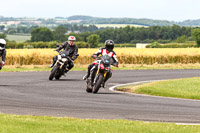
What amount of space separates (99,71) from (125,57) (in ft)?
78.1

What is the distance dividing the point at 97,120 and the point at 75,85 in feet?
35.8

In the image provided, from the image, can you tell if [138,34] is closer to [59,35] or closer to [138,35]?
[138,35]

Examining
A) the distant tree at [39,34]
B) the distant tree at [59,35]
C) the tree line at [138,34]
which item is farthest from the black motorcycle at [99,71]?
the tree line at [138,34]

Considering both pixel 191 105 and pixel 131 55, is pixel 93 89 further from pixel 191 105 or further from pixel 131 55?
pixel 131 55

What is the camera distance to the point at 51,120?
Result: 11.2 metres

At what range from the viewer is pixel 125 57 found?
4219 cm

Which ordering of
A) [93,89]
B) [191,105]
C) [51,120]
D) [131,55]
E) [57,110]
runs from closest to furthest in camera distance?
[51,120]
[57,110]
[191,105]
[93,89]
[131,55]

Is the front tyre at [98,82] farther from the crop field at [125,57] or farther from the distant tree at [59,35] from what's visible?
the distant tree at [59,35]

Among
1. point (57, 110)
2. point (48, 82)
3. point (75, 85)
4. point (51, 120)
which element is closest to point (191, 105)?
point (57, 110)

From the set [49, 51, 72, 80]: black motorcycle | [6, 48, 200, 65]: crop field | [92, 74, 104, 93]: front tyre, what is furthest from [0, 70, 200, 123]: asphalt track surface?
[6, 48, 200, 65]: crop field

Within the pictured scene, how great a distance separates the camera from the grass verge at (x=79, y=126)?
9805 millimetres

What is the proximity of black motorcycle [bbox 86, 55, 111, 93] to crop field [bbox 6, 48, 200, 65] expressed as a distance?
2057 cm

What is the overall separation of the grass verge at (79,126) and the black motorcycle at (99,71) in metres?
6.95

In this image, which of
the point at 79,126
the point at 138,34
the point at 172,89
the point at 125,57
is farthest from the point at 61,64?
the point at 138,34
